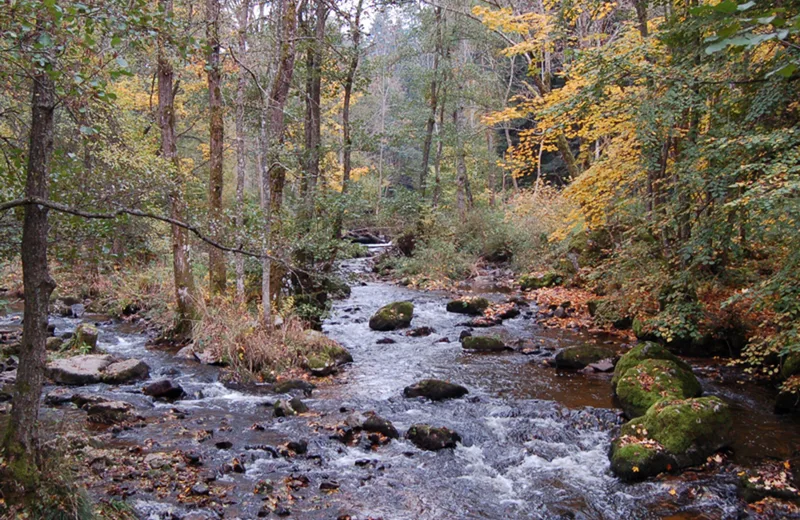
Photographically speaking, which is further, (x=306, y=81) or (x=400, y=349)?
(x=306, y=81)

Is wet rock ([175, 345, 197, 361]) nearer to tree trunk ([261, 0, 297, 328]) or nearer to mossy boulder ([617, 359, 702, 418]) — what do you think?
tree trunk ([261, 0, 297, 328])

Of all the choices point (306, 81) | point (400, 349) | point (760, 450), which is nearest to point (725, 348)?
point (760, 450)

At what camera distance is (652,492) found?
5668mm

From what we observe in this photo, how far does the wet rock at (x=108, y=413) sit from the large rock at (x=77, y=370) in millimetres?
1733

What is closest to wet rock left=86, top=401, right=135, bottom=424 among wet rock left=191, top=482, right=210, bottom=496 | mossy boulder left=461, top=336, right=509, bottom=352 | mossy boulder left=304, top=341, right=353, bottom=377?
wet rock left=191, top=482, right=210, bottom=496

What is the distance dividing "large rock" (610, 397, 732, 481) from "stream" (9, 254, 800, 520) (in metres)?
0.17

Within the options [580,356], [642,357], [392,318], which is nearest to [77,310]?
[392,318]

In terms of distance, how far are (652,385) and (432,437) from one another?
11.2 ft

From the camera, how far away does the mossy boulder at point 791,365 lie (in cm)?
754

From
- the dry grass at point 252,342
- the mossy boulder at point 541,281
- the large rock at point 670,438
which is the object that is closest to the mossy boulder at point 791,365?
the large rock at point 670,438

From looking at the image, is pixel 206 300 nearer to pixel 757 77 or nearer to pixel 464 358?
pixel 464 358

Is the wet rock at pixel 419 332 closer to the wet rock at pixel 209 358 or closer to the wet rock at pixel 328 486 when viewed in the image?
the wet rock at pixel 209 358

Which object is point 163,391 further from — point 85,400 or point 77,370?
point 77,370

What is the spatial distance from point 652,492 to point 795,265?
3293mm
